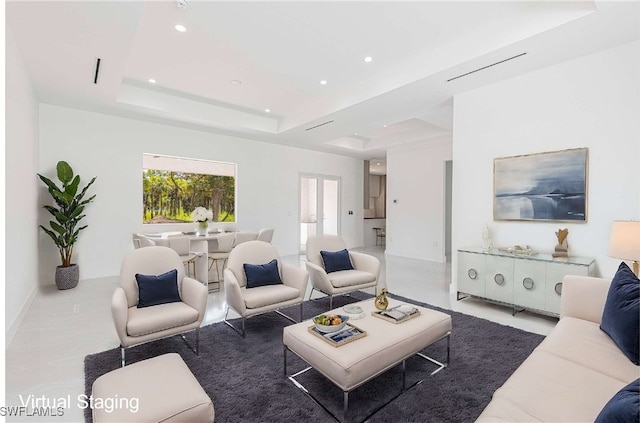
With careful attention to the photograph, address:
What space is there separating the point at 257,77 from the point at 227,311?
11.0 ft

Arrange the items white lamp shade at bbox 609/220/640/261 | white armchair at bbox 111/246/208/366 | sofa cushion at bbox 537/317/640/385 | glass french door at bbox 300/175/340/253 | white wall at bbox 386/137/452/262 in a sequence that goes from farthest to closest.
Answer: glass french door at bbox 300/175/340/253 → white wall at bbox 386/137/452/262 → white lamp shade at bbox 609/220/640/261 → white armchair at bbox 111/246/208/366 → sofa cushion at bbox 537/317/640/385

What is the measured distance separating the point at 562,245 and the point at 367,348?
9.93ft

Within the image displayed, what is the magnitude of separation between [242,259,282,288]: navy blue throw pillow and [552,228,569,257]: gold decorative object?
3260 mm

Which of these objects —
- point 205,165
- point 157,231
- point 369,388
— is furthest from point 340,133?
point 369,388

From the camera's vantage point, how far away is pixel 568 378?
159 centimetres

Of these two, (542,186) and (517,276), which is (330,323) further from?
(542,186)

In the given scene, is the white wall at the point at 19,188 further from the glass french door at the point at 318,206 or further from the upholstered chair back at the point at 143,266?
the glass french door at the point at 318,206

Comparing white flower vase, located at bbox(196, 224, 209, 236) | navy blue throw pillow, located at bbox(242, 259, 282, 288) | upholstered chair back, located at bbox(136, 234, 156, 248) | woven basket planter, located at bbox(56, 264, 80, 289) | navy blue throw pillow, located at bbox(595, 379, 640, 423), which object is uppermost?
white flower vase, located at bbox(196, 224, 209, 236)

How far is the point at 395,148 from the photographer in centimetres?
816

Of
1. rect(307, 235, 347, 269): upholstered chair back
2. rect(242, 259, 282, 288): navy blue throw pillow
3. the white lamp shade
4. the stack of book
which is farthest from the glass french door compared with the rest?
the white lamp shade

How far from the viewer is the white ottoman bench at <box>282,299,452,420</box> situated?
→ 6.12 feet

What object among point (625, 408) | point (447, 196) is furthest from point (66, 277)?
point (447, 196)

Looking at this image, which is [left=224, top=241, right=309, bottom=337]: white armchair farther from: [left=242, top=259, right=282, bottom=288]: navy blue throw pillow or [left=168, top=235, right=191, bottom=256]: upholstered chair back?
[left=168, top=235, right=191, bottom=256]: upholstered chair back

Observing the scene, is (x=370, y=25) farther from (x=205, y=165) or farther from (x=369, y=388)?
(x=205, y=165)
